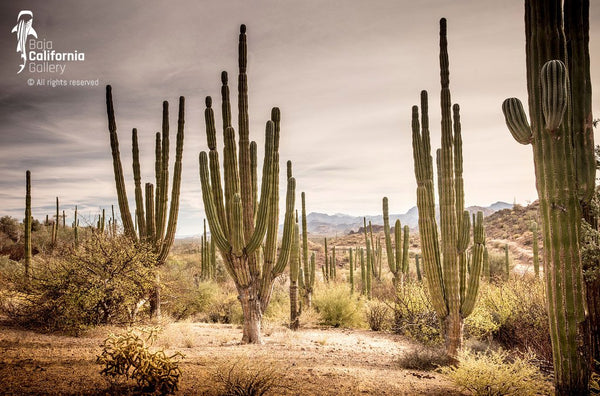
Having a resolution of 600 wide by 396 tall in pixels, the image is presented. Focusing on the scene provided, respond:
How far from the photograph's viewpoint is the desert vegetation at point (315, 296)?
490 centimetres

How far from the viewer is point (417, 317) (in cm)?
1198

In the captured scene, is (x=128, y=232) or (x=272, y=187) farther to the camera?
(x=128, y=232)

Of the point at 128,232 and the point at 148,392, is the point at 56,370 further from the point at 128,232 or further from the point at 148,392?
the point at 128,232

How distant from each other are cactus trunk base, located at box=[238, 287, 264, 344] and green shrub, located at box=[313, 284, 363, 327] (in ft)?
19.2

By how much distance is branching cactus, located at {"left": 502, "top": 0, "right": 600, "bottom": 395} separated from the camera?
4598 millimetres

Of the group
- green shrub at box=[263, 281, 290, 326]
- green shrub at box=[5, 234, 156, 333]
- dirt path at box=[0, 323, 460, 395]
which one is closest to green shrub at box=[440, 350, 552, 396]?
dirt path at box=[0, 323, 460, 395]

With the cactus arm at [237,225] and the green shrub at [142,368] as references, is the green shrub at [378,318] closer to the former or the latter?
the cactus arm at [237,225]

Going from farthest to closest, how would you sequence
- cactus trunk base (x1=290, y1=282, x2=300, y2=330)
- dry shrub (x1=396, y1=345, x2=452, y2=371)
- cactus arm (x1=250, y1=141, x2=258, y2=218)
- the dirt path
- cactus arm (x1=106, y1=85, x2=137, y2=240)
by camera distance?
1. cactus trunk base (x1=290, y1=282, x2=300, y2=330)
2. cactus arm (x1=106, y1=85, x2=137, y2=240)
3. cactus arm (x1=250, y1=141, x2=258, y2=218)
4. dry shrub (x1=396, y1=345, x2=452, y2=371)
5. the dirt path

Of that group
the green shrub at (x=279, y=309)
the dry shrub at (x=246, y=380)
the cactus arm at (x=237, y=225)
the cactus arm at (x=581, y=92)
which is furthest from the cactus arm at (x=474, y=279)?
the green shrub at (x=279, y=309)

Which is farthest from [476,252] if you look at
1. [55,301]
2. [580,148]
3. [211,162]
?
[55,301]

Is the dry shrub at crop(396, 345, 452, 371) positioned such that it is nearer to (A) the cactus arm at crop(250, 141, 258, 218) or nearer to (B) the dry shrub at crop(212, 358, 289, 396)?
(B) the dry shrub at crop(212, 358, 289, 396)

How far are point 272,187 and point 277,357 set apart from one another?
172 inches

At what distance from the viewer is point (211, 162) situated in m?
10.7

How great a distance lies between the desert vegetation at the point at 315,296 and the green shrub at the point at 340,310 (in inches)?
3.1
